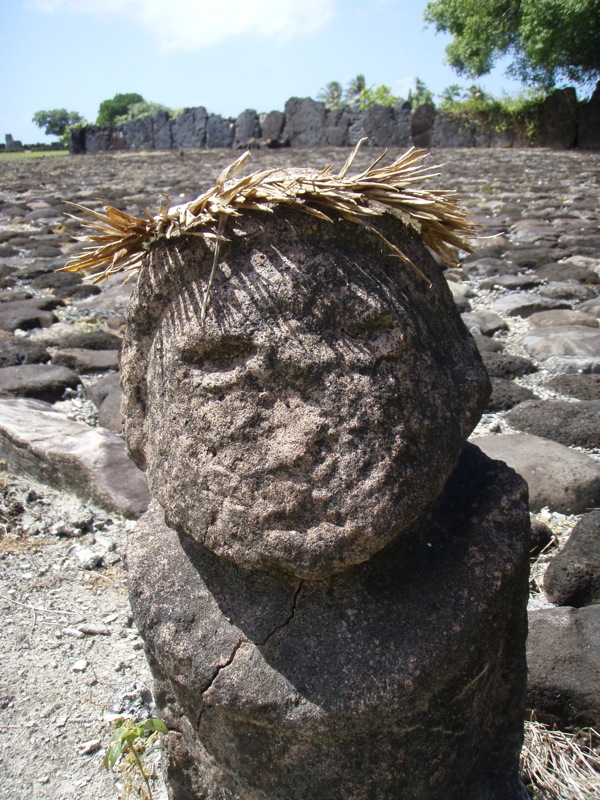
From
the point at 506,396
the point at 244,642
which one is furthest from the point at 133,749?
the point at 506,396

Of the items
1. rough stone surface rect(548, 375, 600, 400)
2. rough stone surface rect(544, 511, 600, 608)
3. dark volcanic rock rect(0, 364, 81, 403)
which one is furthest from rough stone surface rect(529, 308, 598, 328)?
dark volcanic rock rect(0, 364, 81, 403)

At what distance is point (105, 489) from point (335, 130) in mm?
17102

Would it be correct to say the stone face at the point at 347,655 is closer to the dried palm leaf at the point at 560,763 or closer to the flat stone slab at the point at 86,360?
the dried palm leaf at the point at 560,763

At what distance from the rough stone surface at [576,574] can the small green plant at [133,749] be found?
1.13 metres

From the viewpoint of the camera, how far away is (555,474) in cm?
263

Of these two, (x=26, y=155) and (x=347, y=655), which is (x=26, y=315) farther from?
(x=26, y=155)

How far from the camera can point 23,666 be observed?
201cm

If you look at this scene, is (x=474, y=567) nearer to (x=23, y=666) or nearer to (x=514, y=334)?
(x=23, y=666)

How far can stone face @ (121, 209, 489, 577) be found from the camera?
3.86ft

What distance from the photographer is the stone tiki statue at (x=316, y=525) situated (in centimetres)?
118

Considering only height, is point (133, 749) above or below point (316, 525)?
below

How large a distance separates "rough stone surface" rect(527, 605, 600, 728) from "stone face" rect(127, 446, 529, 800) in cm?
47

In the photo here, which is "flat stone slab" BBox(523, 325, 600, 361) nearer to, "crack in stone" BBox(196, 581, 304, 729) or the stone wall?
"crack in stone" BBox(196, 581, 304, 729)

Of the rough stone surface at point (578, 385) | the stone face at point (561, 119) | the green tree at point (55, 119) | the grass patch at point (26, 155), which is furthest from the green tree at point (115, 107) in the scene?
the rough stone surface at point (578, 385)
